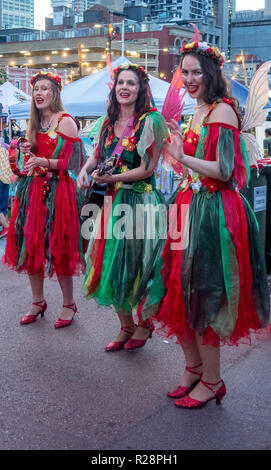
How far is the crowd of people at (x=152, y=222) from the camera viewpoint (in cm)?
331

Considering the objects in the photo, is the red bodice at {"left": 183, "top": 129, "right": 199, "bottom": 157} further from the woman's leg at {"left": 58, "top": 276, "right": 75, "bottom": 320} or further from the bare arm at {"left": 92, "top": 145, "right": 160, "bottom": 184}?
the woman's leg at {"left": 58, "top": 276, "right": 75, "bottom": 320}

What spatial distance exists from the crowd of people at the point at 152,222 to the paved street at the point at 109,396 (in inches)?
6.3

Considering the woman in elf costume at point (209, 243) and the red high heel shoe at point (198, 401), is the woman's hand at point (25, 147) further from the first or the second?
the red high heel shoe at point (198, 401)

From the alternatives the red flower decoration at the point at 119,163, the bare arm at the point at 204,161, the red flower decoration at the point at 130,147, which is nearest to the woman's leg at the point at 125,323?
the red flower decoration at the point at 119,163

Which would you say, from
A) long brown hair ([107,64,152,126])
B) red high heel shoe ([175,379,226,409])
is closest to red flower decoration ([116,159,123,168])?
long brown hair ([107,64,152,126])

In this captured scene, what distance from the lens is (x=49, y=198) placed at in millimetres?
4883

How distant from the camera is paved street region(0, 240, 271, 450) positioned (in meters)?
3.08

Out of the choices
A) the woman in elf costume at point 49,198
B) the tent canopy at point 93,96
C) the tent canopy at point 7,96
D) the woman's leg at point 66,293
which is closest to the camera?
the woman in elf costume at point 49,198

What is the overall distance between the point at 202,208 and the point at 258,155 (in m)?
0.63

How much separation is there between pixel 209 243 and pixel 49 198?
1978 mm

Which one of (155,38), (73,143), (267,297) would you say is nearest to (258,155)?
(267,297)

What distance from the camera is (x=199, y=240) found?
3.31 m
